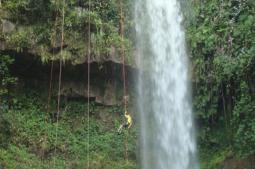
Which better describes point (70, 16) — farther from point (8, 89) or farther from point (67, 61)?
point (8, 89)

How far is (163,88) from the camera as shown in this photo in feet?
45.2

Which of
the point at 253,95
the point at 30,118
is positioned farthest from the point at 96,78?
the point at 253,95

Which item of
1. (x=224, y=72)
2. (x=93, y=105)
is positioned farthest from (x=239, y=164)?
(x=93, y=105)

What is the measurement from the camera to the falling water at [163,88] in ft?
42.3

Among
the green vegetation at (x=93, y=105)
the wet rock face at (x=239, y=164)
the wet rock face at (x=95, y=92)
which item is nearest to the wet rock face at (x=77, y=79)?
the wet rock face at (x=95, y=92)

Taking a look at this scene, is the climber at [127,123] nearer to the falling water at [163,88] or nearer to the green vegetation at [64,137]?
the green vegetation at [64,137]

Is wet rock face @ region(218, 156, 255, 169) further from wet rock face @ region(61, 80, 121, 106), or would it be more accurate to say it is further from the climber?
wet rock face @ region(61, 80, 121, 106)

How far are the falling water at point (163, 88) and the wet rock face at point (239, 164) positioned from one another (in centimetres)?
93

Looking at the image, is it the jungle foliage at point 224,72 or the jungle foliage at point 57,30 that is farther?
the jungle foliage at point 57,30

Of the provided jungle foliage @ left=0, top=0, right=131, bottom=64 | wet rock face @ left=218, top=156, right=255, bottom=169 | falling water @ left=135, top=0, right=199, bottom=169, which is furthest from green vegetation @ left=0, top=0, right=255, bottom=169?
falling water @ left=135, top=0, right=199, bottom=169

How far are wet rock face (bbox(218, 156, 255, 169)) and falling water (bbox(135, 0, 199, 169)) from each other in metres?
0.93

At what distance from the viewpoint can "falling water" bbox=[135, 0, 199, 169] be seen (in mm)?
12898

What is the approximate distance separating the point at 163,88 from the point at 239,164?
3.11m

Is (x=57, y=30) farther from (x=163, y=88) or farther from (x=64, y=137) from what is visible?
(x=163, y=88)
